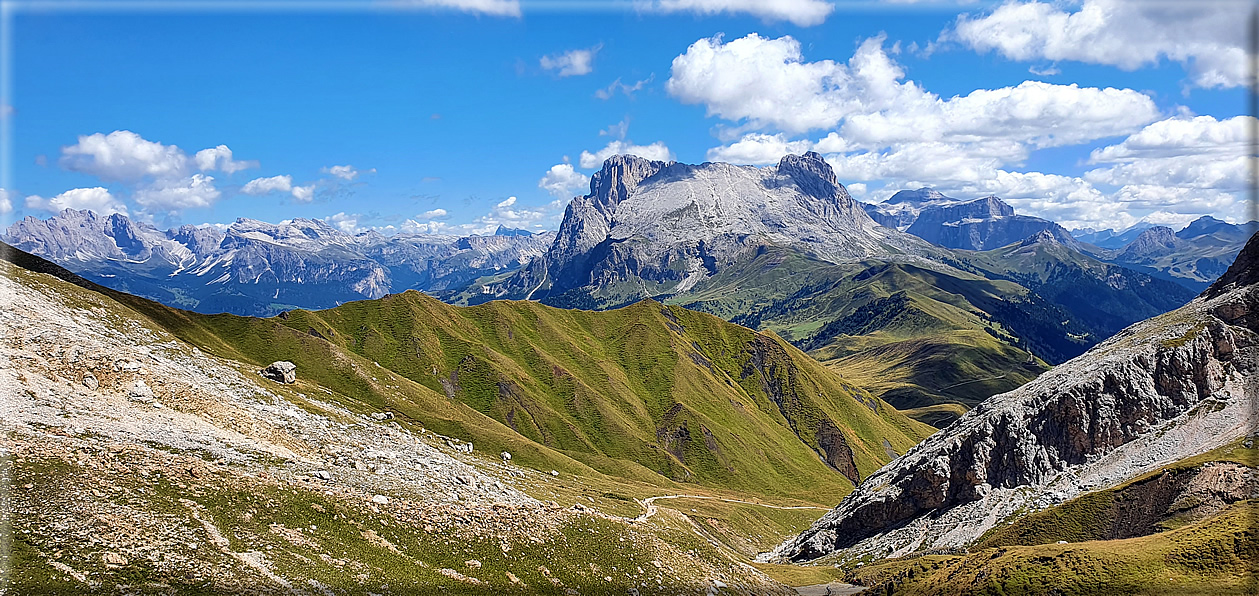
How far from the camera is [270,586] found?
40.5 meters

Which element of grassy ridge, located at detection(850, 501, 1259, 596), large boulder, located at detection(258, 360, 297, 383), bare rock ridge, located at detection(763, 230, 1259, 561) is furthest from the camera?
large boulder, located at detection(258, 360, 297, 383)

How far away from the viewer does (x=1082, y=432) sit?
107500 millimetres

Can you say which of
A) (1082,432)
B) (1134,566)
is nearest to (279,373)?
(1134,566)

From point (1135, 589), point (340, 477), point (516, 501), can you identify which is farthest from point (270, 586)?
point (1135, 589)

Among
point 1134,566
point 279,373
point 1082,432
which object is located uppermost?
point 1082,432

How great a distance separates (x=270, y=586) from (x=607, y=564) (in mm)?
32665

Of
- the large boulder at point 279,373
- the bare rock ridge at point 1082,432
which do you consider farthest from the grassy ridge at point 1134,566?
the large boulder at point 279,373

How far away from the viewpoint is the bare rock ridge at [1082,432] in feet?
334

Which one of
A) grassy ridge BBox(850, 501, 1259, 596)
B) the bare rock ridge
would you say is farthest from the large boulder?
grassy ridge BBox(850, 501, 1259, 596)

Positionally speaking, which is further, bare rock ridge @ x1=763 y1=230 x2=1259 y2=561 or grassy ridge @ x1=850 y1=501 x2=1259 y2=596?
bare rock ridge @ x1=763 y1=230 x2=1259 y2=561

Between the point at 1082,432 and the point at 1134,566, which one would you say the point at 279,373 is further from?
the point at 1082,432

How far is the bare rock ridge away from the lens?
102 meters

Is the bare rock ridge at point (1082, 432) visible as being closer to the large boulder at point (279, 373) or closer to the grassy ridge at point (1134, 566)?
the grassy ridge at point (1134, 566)

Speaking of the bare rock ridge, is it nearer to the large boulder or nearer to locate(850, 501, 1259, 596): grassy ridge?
locate(850, 501, 1259, 596): grassy ridge
